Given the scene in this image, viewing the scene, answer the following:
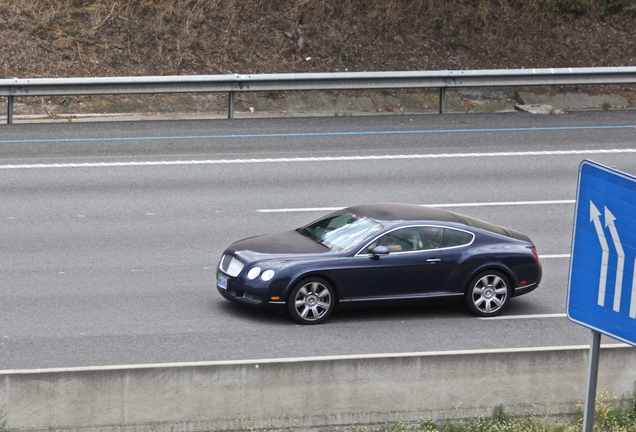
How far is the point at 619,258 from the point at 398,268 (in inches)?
244

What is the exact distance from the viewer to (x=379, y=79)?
20.7 metres

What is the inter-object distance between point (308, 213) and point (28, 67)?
38.8ft

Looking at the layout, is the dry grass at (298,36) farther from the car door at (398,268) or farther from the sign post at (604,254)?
the sign post at (604,254)

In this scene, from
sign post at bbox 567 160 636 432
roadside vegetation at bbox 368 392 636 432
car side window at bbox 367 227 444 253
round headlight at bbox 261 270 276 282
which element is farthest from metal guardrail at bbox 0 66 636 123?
sign post at bbox 567 160 636 432

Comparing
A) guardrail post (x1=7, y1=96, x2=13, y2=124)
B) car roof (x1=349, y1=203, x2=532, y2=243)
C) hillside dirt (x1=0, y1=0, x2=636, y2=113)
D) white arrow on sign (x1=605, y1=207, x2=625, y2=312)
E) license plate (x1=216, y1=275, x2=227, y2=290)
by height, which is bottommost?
license plate (x1=216, y1=275, x2=227, y2=290)

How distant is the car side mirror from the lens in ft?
34.6

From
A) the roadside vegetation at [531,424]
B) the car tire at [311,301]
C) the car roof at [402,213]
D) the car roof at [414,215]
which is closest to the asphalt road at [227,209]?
the car tire at [311,301]

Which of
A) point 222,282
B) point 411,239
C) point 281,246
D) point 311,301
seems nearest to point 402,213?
point 411,239

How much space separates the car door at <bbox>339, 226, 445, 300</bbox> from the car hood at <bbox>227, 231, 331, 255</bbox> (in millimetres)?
519

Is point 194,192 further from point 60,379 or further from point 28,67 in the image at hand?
point 28,67

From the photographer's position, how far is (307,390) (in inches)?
316

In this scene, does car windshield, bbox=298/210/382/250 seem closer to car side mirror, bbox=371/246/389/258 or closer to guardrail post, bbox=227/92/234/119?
car side mirror, bbox=371/246/389/258

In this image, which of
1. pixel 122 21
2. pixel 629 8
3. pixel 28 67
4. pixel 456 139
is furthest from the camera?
pixel 629 8

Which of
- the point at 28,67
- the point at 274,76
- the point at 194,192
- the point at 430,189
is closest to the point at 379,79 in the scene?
the point at 274,76
